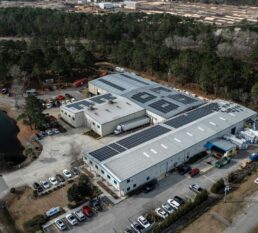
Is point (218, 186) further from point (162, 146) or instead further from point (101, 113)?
point (101, 113)

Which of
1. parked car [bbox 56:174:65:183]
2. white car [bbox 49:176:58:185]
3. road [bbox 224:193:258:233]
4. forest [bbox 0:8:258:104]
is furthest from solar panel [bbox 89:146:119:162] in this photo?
forest [bbox 0:8:258:104]

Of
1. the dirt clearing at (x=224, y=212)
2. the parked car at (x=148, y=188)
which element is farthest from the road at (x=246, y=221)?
the parked car at (x=148, y=188)

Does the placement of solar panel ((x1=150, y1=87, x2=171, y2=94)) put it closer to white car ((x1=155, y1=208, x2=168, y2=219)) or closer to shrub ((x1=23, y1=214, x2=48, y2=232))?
white car ((x1=155, y1=208, x2=168, y2=219))

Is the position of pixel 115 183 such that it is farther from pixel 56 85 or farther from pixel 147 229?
pixel 56 85

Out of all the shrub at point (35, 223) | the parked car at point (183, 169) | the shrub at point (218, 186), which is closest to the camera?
the shrub at point (35, 223)

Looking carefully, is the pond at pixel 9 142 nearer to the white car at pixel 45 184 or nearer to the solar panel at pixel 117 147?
the white car at pixel 45 184

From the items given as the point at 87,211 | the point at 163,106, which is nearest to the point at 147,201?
the point at 87,211

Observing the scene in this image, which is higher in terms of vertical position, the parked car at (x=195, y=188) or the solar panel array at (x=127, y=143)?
the solar panel array at (x=127, y=143)
